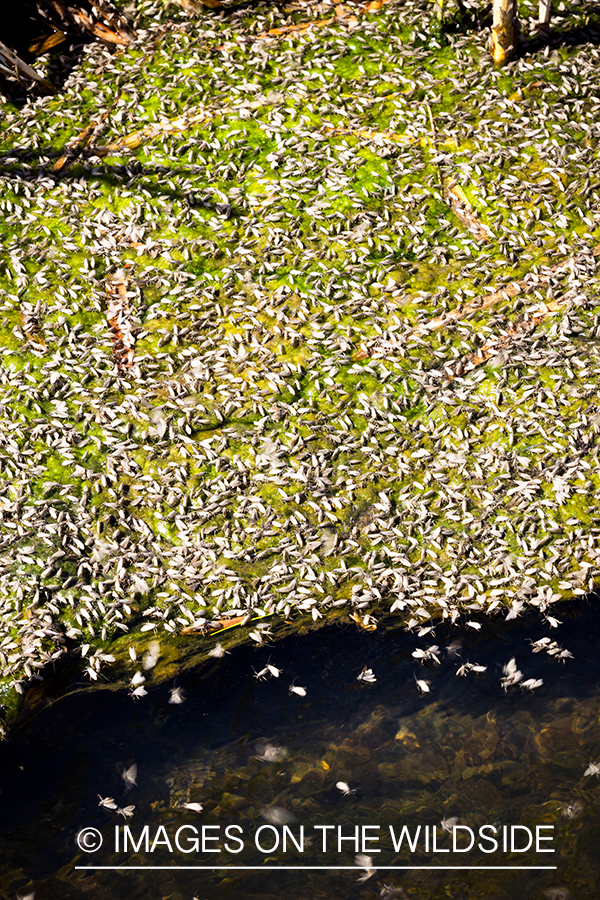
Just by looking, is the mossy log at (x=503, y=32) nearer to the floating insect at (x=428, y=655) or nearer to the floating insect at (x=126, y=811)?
the floating insect at (x=428, y=655)

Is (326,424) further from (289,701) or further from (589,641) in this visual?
(589,641)

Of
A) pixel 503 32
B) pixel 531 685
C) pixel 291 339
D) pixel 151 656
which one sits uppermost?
pixel 503 32

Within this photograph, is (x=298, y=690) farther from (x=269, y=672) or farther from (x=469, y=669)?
(x=469, y=669)

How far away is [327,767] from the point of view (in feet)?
14.5

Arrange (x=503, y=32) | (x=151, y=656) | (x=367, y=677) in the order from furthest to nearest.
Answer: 1. (x=503, y=32)
2. (x=151, y=656)
3. (x=367, y=677)

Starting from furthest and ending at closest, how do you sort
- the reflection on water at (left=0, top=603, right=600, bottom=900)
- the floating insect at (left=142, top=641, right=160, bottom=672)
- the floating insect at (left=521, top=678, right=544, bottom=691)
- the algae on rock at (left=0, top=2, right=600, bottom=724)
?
1. the algae on rock at (left=0, top=2, right=600, bottom=724)
2. the floating insect at (left=142, top=641, right=160, bottom=672)
3. the floating insect at (left=521, top=678, right=544, bottom=691)
4. the reflection on water at (left=0, top=603, right=600, bottom=900)

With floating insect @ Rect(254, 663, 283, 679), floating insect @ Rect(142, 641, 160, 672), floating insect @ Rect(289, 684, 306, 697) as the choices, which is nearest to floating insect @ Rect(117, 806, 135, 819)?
floating insect @ Rect(142, 641, 160, 672)

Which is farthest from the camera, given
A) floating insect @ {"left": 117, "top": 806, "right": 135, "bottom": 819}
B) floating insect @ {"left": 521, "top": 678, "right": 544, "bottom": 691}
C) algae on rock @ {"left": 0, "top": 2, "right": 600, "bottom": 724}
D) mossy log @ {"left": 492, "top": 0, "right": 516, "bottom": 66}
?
mossy log @ {"left": 492, "top": 0, "right": 516, "bottom": 66}

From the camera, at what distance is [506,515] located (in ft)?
17.0

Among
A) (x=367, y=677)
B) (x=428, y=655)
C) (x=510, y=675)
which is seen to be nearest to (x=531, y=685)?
(x=510, y=675)

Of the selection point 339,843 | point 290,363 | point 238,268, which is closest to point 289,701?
point 339,843

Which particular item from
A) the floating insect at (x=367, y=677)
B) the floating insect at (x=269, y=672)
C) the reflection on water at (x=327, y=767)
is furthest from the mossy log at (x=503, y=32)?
the floating insect at (x=269, y=672)

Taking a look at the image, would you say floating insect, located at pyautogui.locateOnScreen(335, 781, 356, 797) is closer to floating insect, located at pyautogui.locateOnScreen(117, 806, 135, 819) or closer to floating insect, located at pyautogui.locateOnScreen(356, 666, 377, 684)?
floating insect, located at pyautogui.locateOnScreen(356, 666, 377, 684)

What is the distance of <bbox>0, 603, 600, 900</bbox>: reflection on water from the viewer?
4090 mm
